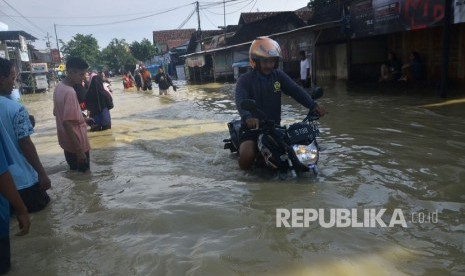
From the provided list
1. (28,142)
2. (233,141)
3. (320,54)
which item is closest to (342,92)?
(320,54)

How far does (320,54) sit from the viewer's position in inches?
803

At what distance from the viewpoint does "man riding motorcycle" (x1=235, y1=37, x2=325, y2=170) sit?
4793 millimetres

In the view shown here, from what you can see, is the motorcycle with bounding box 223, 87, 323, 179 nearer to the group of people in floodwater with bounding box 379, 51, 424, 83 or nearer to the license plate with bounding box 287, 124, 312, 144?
the license plate with bounding box 287, 124, 312, 144

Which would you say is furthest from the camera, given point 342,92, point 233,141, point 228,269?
point 342,92

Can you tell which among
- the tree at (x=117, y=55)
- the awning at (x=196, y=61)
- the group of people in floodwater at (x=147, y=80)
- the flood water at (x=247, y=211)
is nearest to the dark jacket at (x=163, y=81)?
the group of people in floodwater at (x=147, y=80)

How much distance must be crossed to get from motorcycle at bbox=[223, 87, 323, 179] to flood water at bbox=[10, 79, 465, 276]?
0.25 meters

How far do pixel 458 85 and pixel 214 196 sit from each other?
1142 cm

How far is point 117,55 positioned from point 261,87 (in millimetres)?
85406

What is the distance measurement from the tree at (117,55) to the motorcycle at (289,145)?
80046mm

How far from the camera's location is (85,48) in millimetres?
83188

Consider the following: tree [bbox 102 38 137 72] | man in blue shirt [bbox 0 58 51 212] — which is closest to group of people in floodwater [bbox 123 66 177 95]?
man in blue shirt [bbox 0 58 51 212]

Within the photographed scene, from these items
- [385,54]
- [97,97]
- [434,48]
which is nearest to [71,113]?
[97,97]

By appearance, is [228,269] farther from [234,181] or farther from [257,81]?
[257,81]

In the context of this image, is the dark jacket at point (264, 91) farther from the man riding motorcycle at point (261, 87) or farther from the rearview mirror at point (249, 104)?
the rearview mirror at point (249, 104)
